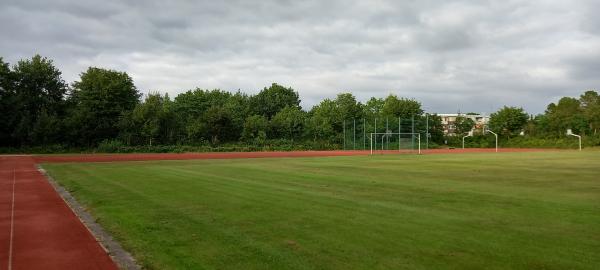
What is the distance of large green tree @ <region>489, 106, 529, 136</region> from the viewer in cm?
8894

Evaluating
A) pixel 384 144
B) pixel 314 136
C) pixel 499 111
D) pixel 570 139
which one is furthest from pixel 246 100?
pixel 570 139

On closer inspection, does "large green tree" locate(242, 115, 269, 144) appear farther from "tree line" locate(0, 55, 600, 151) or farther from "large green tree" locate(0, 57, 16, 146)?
"large green tree" locate(0, 57, 16, 146)

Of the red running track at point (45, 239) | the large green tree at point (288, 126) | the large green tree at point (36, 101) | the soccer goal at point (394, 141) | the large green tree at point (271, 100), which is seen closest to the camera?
the red running track at point (45, 239)

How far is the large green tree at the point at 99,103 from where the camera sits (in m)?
60.3

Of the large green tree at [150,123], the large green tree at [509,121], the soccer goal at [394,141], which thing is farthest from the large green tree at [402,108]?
the large green tree at [150,123]

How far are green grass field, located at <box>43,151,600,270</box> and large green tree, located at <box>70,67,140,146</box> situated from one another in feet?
152

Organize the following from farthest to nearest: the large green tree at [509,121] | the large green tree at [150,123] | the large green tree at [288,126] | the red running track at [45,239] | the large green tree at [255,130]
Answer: the large green tree at [509,121]
the large green tree at [288,126]
the large green tree at [255,130]
the large green tree at [150,123]
the red running track at [45,239]

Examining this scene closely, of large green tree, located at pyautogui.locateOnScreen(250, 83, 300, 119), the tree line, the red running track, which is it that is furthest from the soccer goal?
the red running track

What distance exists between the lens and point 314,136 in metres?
77.6

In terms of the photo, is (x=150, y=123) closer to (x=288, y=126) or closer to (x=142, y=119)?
(x=142, y=119)

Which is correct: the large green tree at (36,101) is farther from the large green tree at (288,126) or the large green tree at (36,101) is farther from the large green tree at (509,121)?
the large green tree at (509,121)

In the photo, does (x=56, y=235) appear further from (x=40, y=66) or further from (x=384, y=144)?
(x=40, y=66)

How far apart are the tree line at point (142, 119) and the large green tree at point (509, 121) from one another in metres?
0.17

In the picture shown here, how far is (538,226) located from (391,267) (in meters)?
4.42
